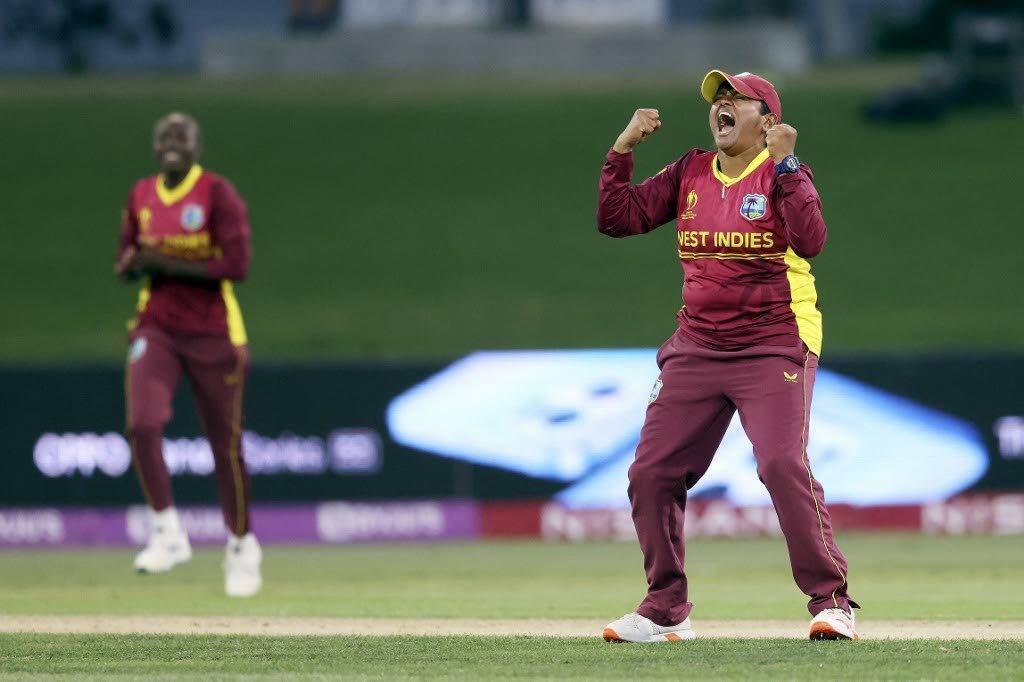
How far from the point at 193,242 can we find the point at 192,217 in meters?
0.13

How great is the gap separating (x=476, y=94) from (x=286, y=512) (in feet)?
81.6

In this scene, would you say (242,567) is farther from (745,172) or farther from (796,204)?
(796,204)

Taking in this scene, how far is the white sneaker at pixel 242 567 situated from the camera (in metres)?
9.40

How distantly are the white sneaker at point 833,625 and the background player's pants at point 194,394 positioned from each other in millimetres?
3844

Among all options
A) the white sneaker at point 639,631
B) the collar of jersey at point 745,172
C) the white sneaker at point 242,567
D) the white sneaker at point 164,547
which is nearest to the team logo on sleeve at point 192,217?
the white sneaker at point 164,547

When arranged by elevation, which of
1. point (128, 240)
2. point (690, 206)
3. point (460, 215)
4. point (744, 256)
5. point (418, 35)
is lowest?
point (460, 215)

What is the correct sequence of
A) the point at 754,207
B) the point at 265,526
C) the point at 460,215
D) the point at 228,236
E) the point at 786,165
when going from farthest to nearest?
the point at 460,215
the point at 265,526
the point at 228,236
the point at 754,207
the point at 786,165

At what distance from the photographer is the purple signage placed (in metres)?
13.4

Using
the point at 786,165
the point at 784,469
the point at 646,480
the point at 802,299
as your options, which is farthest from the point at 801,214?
the point at 646,480

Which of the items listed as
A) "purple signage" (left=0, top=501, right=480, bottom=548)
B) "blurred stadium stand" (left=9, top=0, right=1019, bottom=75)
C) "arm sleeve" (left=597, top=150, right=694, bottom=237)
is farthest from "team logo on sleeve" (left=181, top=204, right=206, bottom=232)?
"blurred stadium stand" (left=9, top=0, right=1019, bottom=75)

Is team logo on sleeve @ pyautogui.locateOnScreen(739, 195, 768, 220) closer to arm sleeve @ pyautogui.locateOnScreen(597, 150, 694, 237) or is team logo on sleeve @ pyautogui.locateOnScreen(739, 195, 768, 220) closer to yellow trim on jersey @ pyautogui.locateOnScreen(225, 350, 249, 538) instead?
arm sleeve @ pyautogui.locateOnScreen(597, 150, 694, 237)

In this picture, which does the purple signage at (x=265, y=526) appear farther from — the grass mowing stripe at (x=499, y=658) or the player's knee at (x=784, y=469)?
the player's knee at (x=784, y=469)

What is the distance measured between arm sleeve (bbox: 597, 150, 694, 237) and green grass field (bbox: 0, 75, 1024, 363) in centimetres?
1546

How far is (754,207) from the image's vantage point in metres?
6.43
